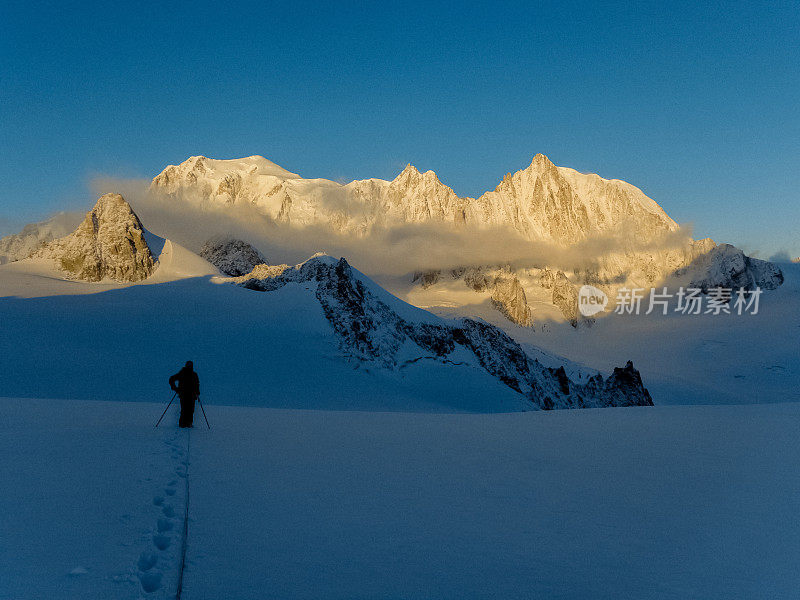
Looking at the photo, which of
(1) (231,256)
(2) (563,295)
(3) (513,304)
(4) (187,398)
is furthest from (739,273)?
(4) (187,398)

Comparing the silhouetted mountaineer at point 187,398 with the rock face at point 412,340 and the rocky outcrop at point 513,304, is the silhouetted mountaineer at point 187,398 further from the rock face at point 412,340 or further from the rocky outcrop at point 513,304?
the rocky outcrop at point 513,304

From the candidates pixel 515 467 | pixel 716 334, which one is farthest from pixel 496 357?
pixel 716 334

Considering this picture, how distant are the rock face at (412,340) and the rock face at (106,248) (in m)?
14.4

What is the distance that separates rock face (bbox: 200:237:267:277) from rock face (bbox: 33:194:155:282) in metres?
30.2

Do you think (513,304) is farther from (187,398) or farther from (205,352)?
(187,398)

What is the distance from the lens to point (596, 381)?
60.4m

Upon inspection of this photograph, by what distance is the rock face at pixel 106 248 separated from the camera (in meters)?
56.1

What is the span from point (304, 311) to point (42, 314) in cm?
1788

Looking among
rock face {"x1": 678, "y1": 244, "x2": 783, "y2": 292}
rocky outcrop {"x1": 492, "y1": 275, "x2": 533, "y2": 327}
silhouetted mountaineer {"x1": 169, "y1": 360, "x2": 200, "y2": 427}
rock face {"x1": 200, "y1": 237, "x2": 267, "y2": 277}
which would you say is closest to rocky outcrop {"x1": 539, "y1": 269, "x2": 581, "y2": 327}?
rocky outcrop {"x1": 492, "y1": 275, "x2": 533, "y2": 327}

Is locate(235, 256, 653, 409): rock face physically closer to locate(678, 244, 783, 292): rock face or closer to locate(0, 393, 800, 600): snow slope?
locate(0, 393, 800, 600): snow slope

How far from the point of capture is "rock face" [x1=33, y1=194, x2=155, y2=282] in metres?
56.1

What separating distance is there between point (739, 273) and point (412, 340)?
188m

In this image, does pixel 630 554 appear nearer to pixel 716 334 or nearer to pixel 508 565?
pixel 508 565

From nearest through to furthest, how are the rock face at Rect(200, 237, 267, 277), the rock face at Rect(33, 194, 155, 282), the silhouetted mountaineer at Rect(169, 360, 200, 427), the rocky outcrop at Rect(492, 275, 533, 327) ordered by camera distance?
the silhouetted mountaineer at Rect(169, 360, 200, 427) → the rock face at Rect(33, 194, 155, 282) → the rock face at Rect(200, 237, 267, 277) → the rocky outcrop at Rect(492, 275, 533, 327)
